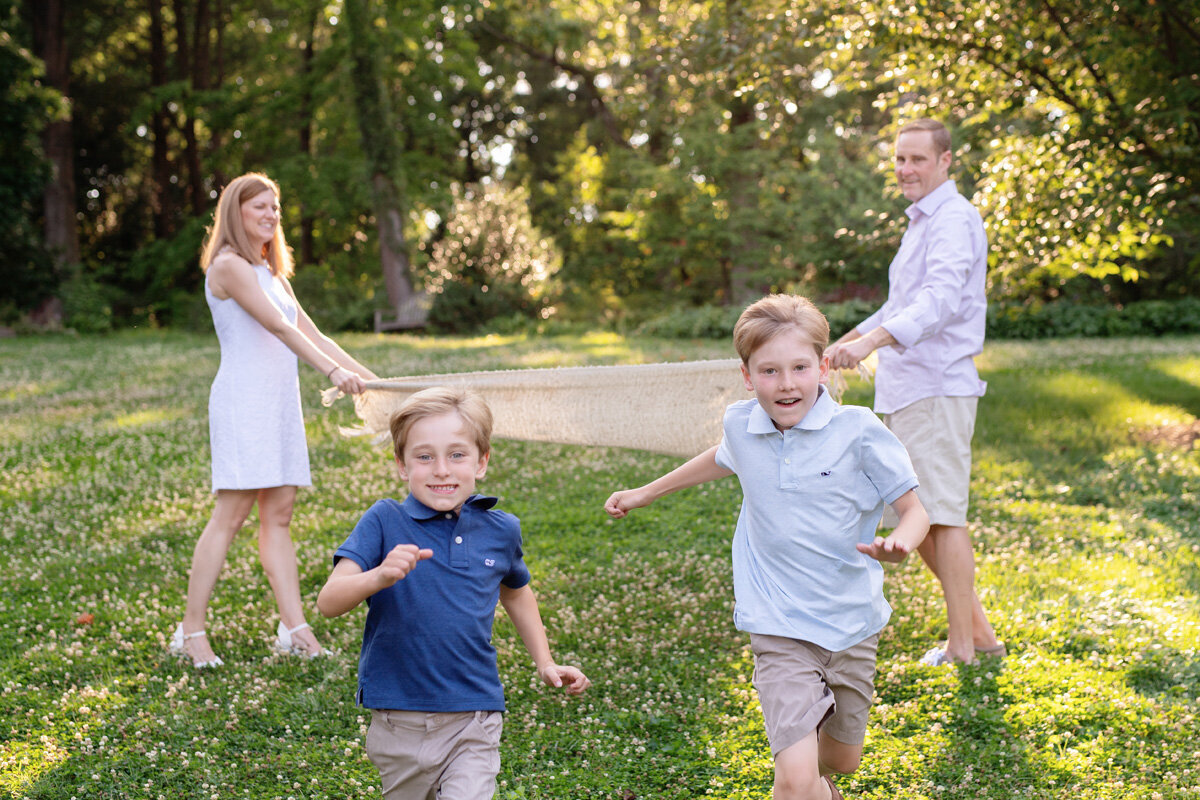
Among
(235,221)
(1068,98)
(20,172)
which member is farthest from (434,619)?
(20,172)

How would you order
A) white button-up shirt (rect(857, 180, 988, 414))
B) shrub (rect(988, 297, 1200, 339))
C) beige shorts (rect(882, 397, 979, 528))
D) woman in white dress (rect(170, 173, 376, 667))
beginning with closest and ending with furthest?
white button-up shirt (rect(857, 180, 988, 414)) < beige shorts (rect(882, 397, 979, 528)) < woman in white dress (rect(170, 173, 376, 667)) < shrub (rect(988, 297, 1200, 339))

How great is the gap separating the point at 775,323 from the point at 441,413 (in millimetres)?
1172

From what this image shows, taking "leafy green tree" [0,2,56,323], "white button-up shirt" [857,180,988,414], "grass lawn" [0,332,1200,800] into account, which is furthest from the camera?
"leafy green tree" [0,2,56,323]

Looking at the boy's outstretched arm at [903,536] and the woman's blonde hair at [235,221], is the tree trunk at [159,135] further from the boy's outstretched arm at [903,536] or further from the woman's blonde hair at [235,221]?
the boy's outstretched arm at [903,536]

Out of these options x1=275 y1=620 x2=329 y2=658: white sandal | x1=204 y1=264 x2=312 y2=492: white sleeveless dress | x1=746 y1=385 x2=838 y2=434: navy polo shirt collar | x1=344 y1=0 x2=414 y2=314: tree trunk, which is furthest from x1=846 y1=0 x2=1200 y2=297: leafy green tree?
x1=344 y1=0 x2=414 y2=314: tree trunk

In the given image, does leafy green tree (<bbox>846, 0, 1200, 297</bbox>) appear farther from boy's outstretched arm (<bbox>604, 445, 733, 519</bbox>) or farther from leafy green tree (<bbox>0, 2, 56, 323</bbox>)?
leafy green tree (<bbox>0, 2, 56, 323</bbox>)

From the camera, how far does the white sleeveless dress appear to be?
18.0ft

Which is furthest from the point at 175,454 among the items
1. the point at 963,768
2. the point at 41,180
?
the point at 41,180

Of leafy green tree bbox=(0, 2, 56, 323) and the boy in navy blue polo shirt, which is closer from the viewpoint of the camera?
the boy in navy blue polo shirt

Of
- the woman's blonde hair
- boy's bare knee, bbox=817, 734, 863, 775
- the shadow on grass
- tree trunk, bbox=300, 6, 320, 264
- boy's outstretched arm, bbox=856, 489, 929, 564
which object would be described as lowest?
the shadow on grass

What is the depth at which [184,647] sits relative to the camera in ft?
18.7

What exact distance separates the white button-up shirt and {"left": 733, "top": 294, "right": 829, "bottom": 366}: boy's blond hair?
5.48ft

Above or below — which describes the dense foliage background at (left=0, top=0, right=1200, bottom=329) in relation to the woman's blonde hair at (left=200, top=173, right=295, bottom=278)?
above

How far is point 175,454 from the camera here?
1112 centimetres
